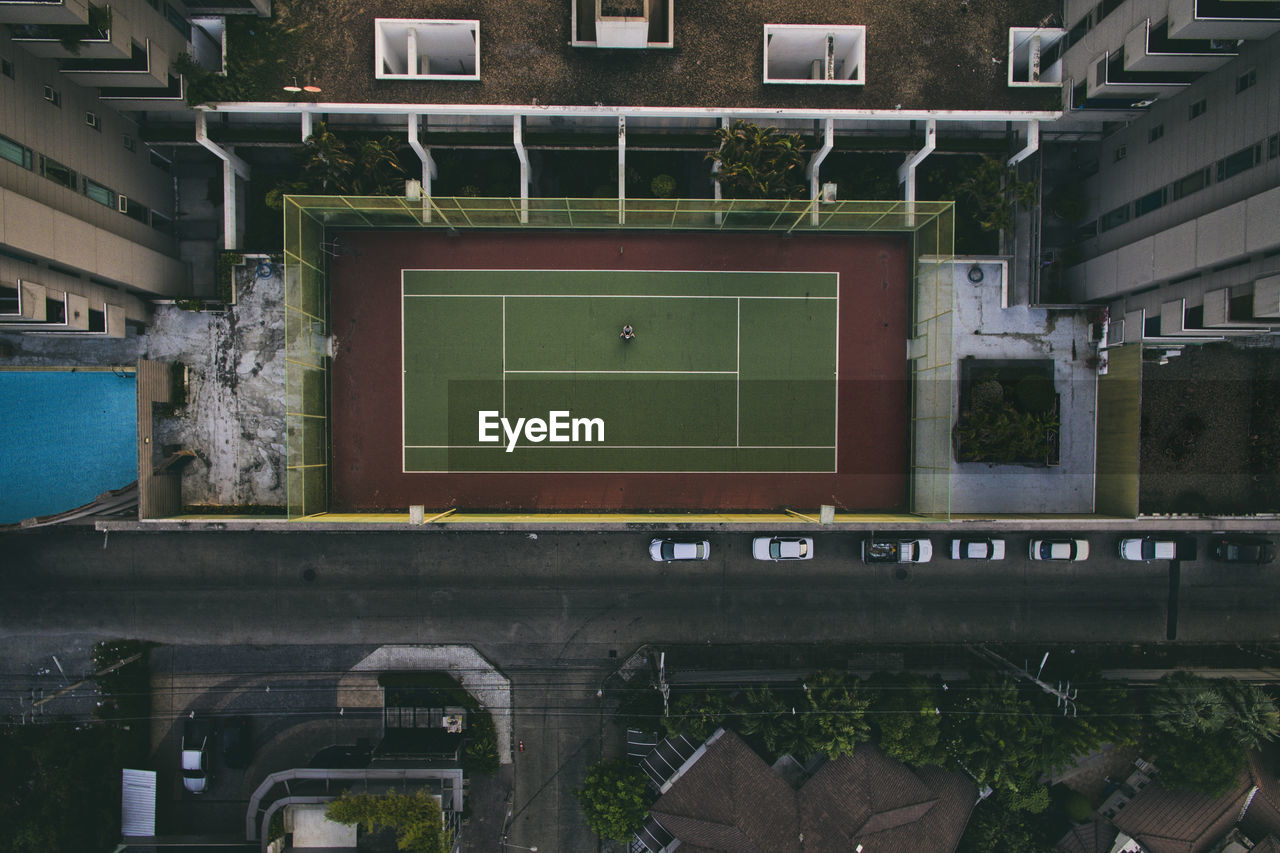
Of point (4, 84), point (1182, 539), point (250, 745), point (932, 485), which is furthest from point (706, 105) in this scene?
point (250, 745)

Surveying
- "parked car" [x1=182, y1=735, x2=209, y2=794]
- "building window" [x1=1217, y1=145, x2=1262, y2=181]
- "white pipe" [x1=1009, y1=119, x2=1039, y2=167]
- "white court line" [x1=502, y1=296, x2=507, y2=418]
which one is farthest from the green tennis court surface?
"parked car" [x1=182, y1=735, x2=209, y2=794]

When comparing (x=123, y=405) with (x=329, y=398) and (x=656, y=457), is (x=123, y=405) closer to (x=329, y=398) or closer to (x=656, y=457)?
(x=329, y=398)

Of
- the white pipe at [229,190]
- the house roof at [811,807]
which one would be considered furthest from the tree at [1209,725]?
the white pipe at [229,190]

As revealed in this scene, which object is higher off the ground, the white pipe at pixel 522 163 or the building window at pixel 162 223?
the white pipe at pixel 522 163

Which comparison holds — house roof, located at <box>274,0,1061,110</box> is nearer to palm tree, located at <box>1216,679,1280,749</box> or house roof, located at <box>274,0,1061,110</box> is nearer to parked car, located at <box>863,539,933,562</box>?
parked car, located at <box>863,539,933,562</box>

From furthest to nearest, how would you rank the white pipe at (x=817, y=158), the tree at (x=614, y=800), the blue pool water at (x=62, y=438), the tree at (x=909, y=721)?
the tree at (x=909, y=721) → the tree at (x=614, y=800) → the blue pool water at (x=62, y=438) → the white pipe at (x=817, y=158)

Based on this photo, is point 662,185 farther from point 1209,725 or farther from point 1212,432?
point 1209,725

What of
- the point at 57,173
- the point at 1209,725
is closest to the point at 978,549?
the point at 1209,725

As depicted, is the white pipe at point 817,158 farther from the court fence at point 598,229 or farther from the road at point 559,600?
the road at point 559,600
